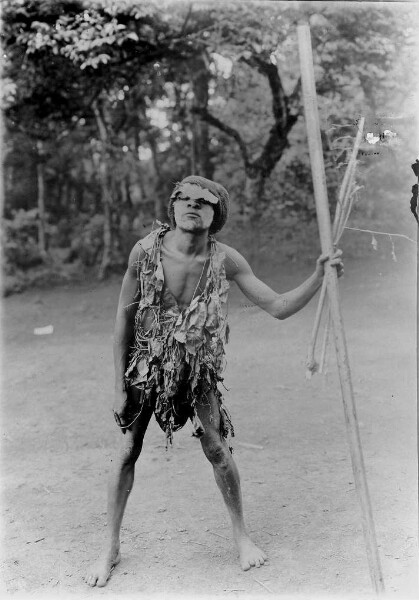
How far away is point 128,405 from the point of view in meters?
2.78

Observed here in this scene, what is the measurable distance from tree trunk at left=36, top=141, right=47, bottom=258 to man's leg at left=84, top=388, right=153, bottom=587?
2.92 metres

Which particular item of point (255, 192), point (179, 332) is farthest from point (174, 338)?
point (255, 192)

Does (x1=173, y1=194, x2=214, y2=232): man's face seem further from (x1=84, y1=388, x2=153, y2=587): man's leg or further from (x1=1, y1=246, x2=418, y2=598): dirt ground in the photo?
(x1=1, y1=246, x2=418, y2=598): dirt ground

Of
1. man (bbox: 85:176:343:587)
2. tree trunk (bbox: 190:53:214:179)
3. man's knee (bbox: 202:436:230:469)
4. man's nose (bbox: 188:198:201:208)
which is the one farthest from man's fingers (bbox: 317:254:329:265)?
tree trunk (bbox: 190:53:214:179)

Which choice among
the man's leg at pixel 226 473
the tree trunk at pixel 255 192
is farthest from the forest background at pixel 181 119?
the man's leg at pixel 226 473

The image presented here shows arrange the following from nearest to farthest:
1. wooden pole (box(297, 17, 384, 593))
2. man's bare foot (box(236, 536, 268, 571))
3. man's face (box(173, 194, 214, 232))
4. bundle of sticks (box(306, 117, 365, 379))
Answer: wooden pole (box(297, 17, 384, 593)), bundle of sticks (box(306, 117, 365, 379)), man's face (box(173, 194, 214, 232)), man's bare foot (box(236, 536, 268, 571))

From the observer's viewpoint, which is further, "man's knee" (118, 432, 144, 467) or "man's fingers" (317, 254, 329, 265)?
"man's knee" (118, 432, 144, 467)

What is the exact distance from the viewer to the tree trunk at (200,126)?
5.30m

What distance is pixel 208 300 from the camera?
2.73 metres

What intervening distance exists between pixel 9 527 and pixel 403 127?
3.46 m

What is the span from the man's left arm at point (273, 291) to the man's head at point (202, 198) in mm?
183

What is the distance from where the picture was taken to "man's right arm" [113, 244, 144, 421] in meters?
2.77

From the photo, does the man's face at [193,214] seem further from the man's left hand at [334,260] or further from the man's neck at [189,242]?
the man's left hand at [334,260]

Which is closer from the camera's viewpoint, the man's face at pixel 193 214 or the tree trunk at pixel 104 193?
the man's face at pixel 193 214
